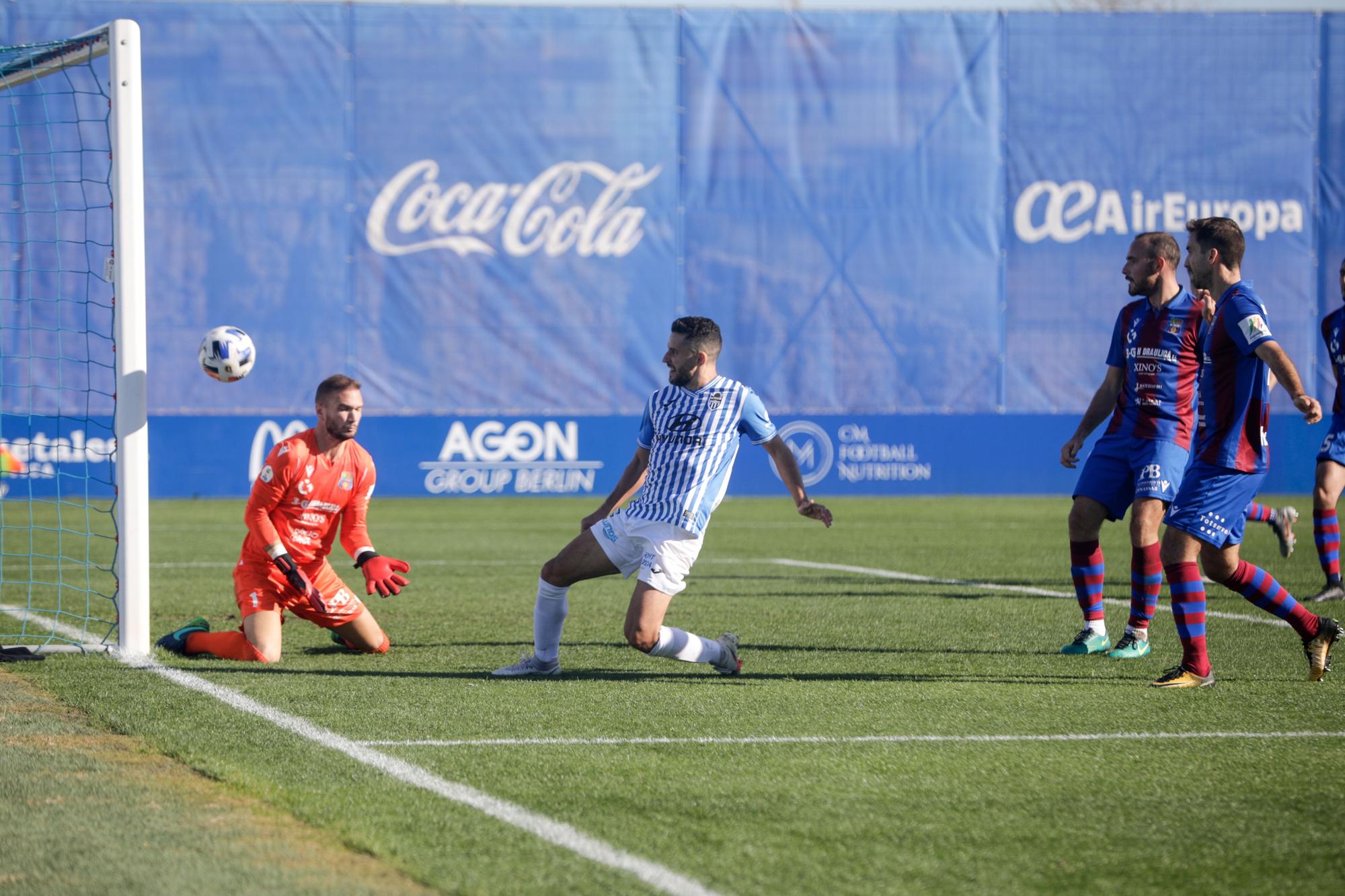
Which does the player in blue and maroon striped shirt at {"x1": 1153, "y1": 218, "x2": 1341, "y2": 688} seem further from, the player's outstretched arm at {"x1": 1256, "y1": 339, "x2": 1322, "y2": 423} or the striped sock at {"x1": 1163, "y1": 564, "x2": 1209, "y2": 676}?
the player's outstretched arm at {"x1": 1256, "y1": 339, "x2": 1322, "y2": 423}

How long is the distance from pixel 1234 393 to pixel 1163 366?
0.98 m

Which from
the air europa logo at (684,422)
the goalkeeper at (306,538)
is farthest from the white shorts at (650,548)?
the goalkeeper at (306,538)

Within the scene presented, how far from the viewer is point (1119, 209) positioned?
2691 cm

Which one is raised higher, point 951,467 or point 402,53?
point 402,53

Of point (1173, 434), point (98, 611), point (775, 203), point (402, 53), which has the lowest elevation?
point (98, 611)

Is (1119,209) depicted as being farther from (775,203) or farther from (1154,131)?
(775,203)

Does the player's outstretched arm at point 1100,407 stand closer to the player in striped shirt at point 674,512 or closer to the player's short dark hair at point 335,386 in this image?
the player in striped shirt at point 674,512

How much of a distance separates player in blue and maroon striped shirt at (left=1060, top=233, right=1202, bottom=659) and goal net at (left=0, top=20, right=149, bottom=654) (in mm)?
4543

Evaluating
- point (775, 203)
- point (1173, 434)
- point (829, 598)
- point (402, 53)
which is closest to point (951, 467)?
point (775, 203)

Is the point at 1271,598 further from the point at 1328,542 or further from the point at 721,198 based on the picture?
the point at 721,198

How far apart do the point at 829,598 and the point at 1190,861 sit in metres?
6.45

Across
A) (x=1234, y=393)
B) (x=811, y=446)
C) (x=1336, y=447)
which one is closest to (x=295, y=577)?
(x=1234, y=393)

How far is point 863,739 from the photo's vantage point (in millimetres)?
5520

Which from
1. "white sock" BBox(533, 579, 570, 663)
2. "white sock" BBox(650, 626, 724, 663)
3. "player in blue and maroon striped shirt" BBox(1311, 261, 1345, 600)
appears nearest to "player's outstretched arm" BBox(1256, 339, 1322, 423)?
"white sock" BBox(650, 626, 724, 663)
